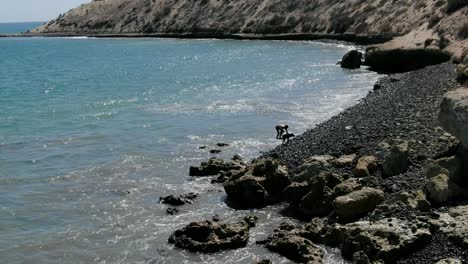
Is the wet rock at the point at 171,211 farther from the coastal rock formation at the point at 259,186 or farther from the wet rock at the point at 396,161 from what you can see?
the wet rock at the point at 396,161

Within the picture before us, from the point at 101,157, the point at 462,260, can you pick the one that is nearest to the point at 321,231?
the point at 462,260

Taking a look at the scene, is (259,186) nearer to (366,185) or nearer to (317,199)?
(317,199)

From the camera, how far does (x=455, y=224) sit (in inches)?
594

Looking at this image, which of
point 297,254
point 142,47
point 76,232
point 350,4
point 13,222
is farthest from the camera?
point 142,47

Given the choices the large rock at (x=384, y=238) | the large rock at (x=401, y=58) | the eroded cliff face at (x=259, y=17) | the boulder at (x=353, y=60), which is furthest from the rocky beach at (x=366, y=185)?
the eroded cliff face at (x=259, y=17)

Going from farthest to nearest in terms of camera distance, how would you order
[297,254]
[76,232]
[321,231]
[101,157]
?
1. [101,157]
2. [76,232]
3. [321,231]
4. [297,254]

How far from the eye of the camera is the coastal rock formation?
2044cm

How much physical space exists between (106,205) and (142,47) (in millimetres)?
85802

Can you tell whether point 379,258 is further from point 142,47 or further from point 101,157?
point 142,47

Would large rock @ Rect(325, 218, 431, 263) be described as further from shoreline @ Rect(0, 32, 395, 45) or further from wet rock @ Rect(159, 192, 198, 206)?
shoreline @ Rect(0, 32, 395, 45)

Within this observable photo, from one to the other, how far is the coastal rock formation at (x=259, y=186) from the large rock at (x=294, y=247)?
10.3 ft

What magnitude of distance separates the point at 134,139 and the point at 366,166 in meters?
14.9

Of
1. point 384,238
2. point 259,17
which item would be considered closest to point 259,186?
point 384,238

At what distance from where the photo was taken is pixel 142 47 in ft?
343
